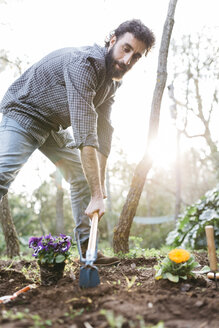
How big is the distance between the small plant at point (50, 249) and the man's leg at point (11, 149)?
49 centimetres

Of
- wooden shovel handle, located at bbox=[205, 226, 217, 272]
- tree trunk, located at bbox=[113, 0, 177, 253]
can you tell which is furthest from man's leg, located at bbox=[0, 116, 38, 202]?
tree trunk, located at bbox=[113, 0, 177, 253]

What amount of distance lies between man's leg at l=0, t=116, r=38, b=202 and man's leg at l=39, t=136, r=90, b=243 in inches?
15.7

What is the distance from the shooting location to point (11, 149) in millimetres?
2311

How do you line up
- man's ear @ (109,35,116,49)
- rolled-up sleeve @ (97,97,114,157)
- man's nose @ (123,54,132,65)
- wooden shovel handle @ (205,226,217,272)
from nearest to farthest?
1. wooden shovel handle @ (205,226,217,272)
2. man's nose @ (123,54,132,65)
3. man's ear @ (109,35,116,49)
4. rolled-up sleeve @ (97,97,114,157)

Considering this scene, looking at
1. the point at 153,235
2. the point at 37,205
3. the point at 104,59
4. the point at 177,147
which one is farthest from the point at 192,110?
the point at 104,59

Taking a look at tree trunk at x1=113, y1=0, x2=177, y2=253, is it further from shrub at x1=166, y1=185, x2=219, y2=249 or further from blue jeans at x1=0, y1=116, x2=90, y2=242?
shrub at x1=166, y1=185, x2=219, y2=249

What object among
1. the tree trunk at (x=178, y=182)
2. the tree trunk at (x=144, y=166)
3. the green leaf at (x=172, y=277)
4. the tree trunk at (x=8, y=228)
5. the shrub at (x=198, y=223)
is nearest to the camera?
the green leaf at (x=172, y=277)

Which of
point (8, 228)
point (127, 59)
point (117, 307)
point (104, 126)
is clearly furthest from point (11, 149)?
point (8, 228)

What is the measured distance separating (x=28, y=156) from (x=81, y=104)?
2.19ft

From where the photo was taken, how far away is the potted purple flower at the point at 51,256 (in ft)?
7.34

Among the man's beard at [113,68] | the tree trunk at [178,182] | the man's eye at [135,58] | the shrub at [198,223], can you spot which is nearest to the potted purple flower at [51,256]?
the man's beard at [113,68]

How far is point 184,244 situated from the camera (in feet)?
18.9

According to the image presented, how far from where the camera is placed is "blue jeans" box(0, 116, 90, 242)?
2299 mm

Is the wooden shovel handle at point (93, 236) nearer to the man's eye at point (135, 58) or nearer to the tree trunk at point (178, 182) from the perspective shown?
the man's eye at point (135, 58)
